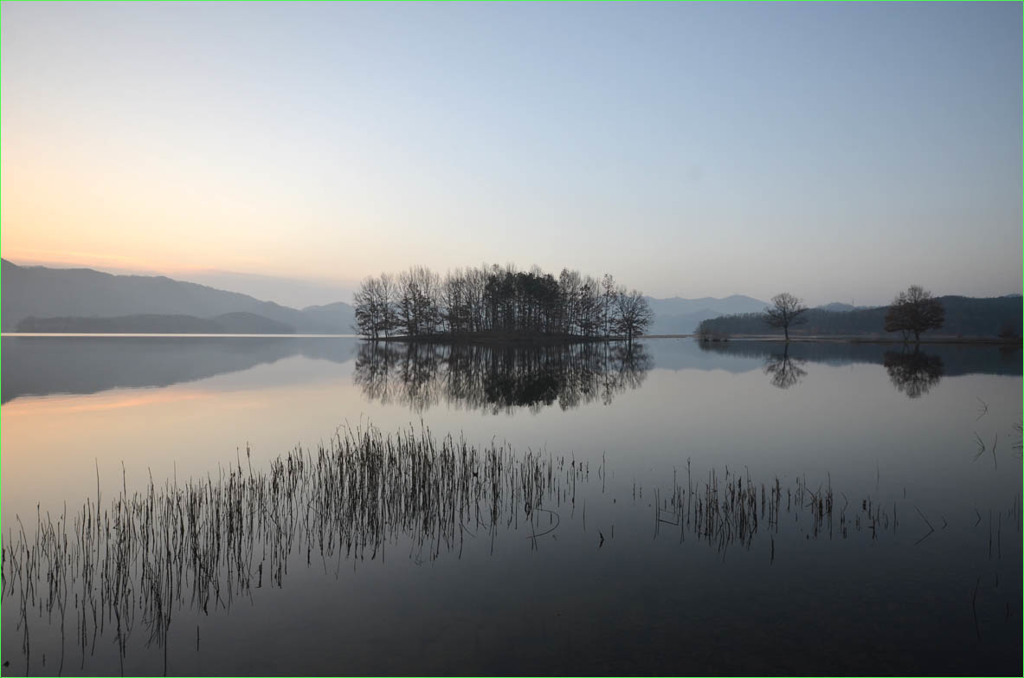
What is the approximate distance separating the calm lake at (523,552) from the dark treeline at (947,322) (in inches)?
6234

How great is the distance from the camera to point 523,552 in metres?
8.57

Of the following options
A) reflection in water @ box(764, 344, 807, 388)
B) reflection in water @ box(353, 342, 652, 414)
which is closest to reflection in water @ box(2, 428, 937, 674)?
reflection in water @ box(353, 342, 652, 414)

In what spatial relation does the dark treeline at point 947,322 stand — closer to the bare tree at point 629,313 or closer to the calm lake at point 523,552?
the bare tree at point 629,313

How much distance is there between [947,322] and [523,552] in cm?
22095

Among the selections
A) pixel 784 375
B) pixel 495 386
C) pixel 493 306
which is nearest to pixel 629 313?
pixel 493 306

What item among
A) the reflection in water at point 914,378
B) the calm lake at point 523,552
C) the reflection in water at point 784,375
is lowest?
the reflection in water at point 914,378

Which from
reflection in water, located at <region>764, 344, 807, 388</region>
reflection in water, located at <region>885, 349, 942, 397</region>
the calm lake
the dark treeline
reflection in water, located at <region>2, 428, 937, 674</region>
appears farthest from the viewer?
the dark treeline

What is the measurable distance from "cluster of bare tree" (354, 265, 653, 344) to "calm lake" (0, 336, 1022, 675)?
319 feet

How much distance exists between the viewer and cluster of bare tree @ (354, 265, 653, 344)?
116 m

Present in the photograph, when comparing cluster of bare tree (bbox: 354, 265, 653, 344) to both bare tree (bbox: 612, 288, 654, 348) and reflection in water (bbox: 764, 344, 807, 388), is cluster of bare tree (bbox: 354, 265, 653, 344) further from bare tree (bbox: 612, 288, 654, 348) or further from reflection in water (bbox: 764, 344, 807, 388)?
reflection in water (bbox: 764, 344, 807, 388)

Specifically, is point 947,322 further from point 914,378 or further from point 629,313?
point 914,378

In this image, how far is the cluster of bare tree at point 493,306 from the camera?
11638cm

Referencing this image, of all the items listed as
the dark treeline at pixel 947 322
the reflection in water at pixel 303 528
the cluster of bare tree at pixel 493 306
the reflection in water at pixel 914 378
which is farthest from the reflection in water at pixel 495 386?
the dark treeline at pixel 947 322

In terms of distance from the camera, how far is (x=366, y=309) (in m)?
132
